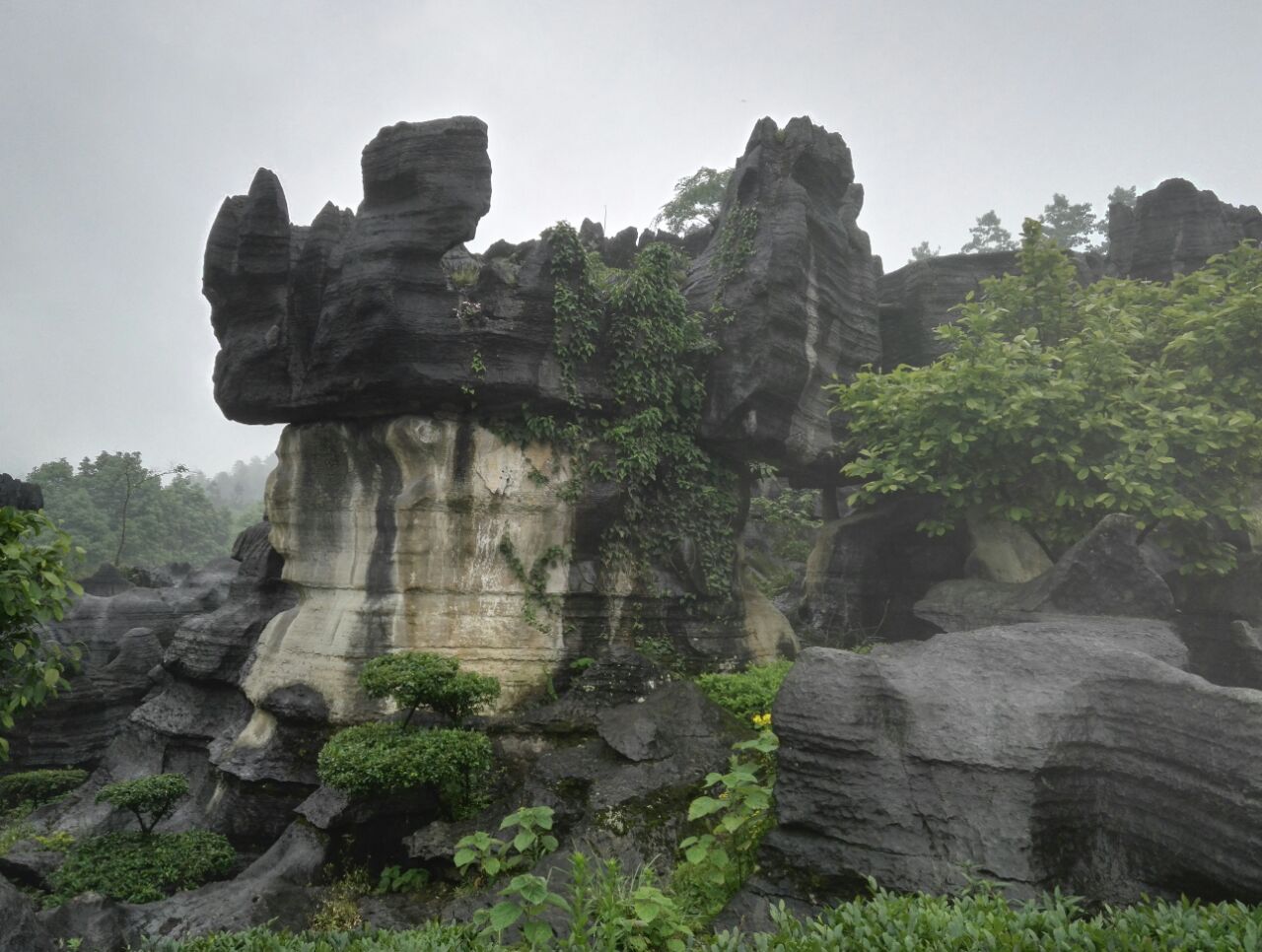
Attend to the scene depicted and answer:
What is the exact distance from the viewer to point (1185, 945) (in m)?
2.99

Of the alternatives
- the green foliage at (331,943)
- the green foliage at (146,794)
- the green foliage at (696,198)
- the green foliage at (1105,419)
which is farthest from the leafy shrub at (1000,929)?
the green foliage at (696,198)

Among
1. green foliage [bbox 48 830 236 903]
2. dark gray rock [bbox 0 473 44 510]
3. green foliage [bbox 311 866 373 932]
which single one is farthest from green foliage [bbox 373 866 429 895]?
dark gray rock [bbox 0 473 44 510]

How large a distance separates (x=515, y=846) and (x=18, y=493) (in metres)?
8.60

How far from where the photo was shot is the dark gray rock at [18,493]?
9.90 metres

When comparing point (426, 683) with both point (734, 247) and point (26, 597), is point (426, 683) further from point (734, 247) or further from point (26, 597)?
point (734, 247)

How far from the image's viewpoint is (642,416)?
38.2 ft

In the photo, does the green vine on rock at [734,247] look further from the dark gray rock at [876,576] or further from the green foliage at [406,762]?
the green foliage at [406,762]

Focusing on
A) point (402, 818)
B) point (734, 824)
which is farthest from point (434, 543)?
point (734, 824)

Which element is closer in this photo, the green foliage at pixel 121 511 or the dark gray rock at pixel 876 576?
the dark gray rock at pixel 876 576

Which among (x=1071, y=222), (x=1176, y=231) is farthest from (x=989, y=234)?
(x=1176, y=231)

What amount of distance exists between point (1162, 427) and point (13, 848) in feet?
49.8

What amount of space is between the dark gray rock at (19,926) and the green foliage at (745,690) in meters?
6.19

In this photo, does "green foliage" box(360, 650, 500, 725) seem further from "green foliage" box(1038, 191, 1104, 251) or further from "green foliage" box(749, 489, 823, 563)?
"green foliage" box(1038, 191, 1104, 251)

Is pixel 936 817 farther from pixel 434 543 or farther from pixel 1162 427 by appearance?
pixel 434 543
